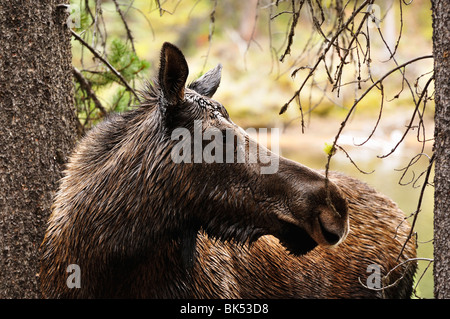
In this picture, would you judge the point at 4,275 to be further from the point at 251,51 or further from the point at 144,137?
the point at 251,51

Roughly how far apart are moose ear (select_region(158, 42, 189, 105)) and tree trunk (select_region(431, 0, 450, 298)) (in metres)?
1.34

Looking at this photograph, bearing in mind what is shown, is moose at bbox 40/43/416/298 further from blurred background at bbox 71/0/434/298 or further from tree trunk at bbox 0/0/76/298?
blurred background at bbox 71/0/434/298

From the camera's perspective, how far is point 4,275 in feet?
13.0

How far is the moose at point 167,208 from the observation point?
3297mm

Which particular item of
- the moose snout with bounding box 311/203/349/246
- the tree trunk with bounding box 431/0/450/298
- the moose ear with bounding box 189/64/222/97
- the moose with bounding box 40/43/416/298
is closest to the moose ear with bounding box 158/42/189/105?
the moose with bounding box 40/43/416/298

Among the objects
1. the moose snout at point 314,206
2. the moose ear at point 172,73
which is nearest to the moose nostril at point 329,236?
the moose snout at point 314,206

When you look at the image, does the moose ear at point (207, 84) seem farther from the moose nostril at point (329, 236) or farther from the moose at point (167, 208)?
the moose nostril at point (329, 236)

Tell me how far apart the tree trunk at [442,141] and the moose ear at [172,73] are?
134cm

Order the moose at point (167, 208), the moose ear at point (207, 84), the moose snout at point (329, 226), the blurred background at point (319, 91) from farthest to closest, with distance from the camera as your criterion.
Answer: the blurred background at point (319, 91), the moose ear at point (207, 84), the moose at point (167, 208), the moose snout at point (329, 226)

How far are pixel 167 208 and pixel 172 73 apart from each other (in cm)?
80

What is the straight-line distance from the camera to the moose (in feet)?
10.8
